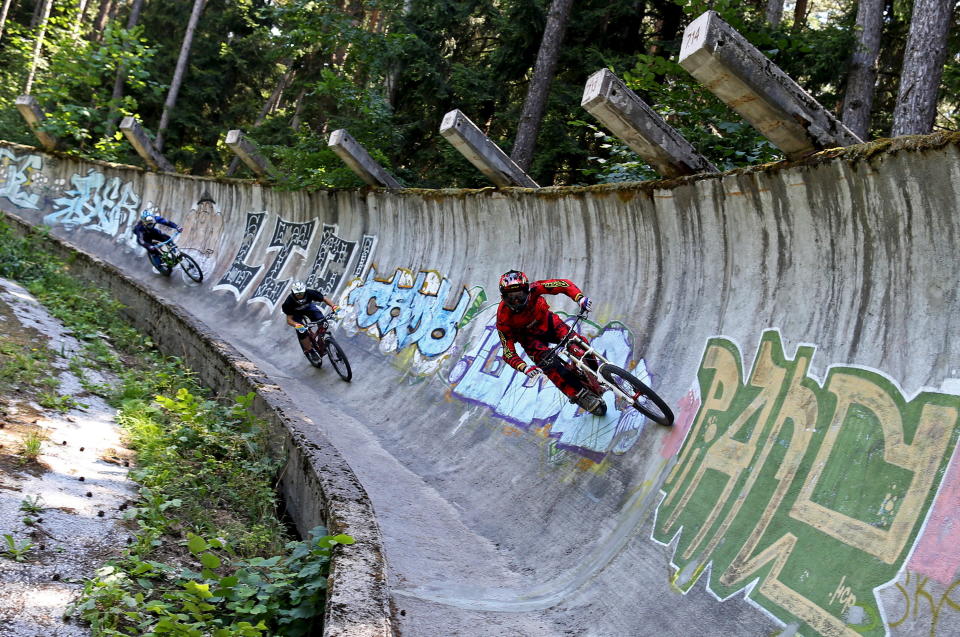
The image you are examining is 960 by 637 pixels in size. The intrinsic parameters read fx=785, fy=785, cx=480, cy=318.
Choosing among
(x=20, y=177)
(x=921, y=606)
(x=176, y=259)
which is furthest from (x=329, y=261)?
(x=20, y=177)

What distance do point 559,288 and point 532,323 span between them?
552 mm

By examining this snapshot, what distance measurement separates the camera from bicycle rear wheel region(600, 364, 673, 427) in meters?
6.11

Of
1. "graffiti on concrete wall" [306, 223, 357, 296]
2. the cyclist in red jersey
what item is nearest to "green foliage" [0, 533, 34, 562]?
the cyclist in red jersey

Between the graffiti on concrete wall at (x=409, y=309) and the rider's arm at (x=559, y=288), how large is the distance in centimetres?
275

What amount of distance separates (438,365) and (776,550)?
234 inches

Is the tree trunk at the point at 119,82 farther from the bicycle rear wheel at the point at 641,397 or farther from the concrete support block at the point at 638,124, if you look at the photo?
the bicycle rear wheel at the point at 641,397

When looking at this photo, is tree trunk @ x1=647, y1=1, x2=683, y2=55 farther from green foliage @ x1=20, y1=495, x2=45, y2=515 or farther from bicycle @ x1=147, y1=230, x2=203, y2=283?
green foliage @ x1=20, y1=495, x2=45, y2=515

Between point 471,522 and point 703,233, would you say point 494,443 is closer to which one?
point 471,522

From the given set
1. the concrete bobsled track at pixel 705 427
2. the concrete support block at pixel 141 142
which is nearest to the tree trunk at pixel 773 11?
the concrete bobsled track at pixel 705 427

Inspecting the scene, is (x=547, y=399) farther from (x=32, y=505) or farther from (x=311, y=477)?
(x=32, y=505)

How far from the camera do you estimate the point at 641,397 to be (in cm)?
631

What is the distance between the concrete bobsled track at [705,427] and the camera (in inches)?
163

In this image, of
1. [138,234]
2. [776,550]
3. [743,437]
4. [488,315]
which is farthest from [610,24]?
[776,550]

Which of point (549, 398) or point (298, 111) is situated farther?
point (298, 111)
